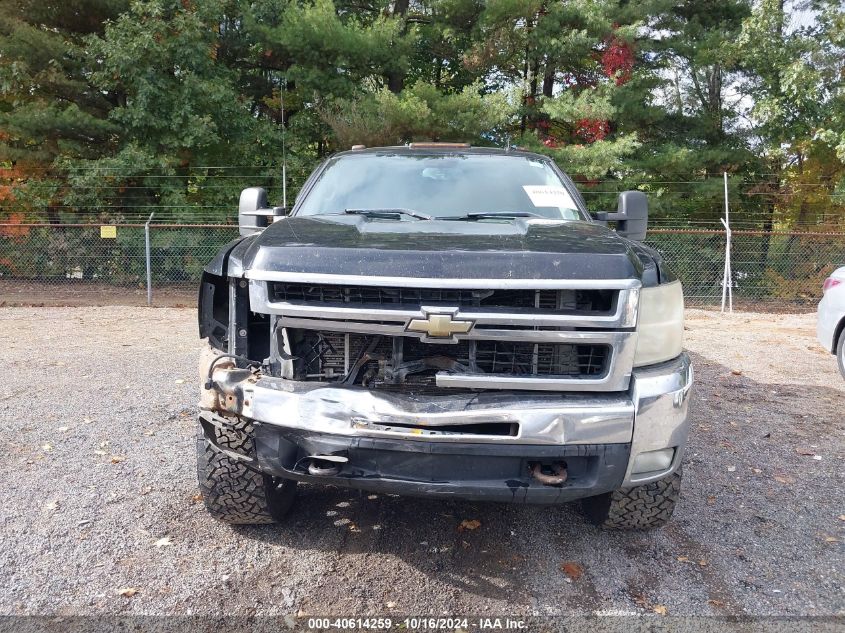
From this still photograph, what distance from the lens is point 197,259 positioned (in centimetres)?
1434

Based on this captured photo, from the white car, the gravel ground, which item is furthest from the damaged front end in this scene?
the white car

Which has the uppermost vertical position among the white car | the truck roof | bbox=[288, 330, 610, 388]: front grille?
the truck roof

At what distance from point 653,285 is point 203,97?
14.1 m

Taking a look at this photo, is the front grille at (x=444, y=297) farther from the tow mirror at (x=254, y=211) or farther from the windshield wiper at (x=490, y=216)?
the tow mirror at (x=254, y=211)

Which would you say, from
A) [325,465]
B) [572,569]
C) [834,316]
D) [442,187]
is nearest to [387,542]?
[325,465]

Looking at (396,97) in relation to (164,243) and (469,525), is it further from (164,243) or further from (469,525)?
(469,525)

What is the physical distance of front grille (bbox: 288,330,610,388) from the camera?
8.87ft

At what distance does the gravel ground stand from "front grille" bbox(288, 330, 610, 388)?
3.03 ft

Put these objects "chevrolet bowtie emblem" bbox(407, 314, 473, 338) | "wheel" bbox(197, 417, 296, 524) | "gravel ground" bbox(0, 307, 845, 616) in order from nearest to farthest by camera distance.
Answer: "chevrolet bowtie emblem" bbox(407, 314, 473, 338) → "gravel ground" bbox(0, 307, 845, 616) → "wheel" bbox(197, 417, 296, 524)

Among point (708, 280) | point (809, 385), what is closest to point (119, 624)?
point (809, 385)

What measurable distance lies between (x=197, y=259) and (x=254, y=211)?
10.9 meters

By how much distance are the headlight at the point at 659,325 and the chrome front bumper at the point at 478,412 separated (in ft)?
0.26

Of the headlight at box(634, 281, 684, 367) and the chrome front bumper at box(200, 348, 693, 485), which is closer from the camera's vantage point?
the chrome front bumper at box(200, 348, 693, 485)

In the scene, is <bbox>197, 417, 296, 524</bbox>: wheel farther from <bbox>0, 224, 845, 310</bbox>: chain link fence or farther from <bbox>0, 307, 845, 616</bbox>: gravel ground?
<bbox>0, 224, 845, 310</bbox>: chain link fence
